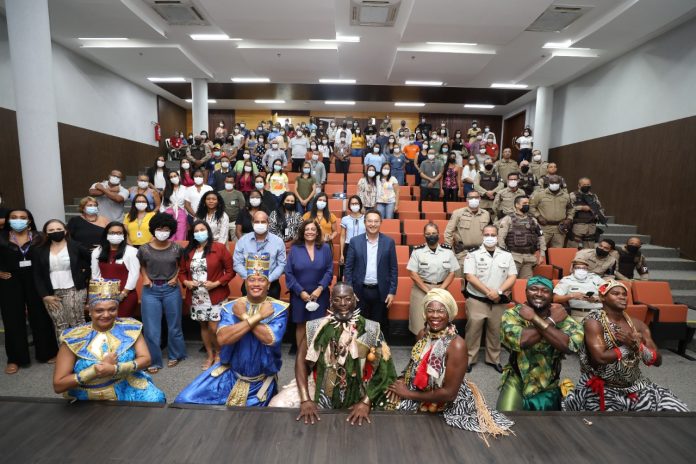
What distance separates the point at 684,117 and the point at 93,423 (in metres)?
9.22

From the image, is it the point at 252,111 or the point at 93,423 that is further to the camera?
the point at 252,111

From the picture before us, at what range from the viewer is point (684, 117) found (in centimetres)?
657

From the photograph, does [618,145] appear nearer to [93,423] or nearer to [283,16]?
[283,16]

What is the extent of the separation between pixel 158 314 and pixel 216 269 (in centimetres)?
71

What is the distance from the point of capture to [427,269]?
3.91 metres

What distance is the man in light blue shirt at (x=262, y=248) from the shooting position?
371 cm

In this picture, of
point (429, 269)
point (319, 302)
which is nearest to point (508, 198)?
point (429, 269)

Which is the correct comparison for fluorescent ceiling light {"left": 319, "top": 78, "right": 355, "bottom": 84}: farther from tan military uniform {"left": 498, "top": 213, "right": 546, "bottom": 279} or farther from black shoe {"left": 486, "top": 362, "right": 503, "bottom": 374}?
black shoe {"left": 486, "top": 362, "right": 503, "bottom": 374}

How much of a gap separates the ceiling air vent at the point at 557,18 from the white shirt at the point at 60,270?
7.79 m

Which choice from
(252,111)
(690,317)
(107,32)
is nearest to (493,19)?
(690,317)

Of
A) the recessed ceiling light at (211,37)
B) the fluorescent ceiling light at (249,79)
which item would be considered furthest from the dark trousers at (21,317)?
the fluorescent ceiling light at (249,79)

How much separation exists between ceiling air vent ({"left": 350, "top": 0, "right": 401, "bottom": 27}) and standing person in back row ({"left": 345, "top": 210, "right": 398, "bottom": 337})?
14.2 ft

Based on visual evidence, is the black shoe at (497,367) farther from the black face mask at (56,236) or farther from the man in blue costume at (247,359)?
the black face mask at (56,236)

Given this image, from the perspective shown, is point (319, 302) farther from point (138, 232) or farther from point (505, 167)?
point (505, 167)
